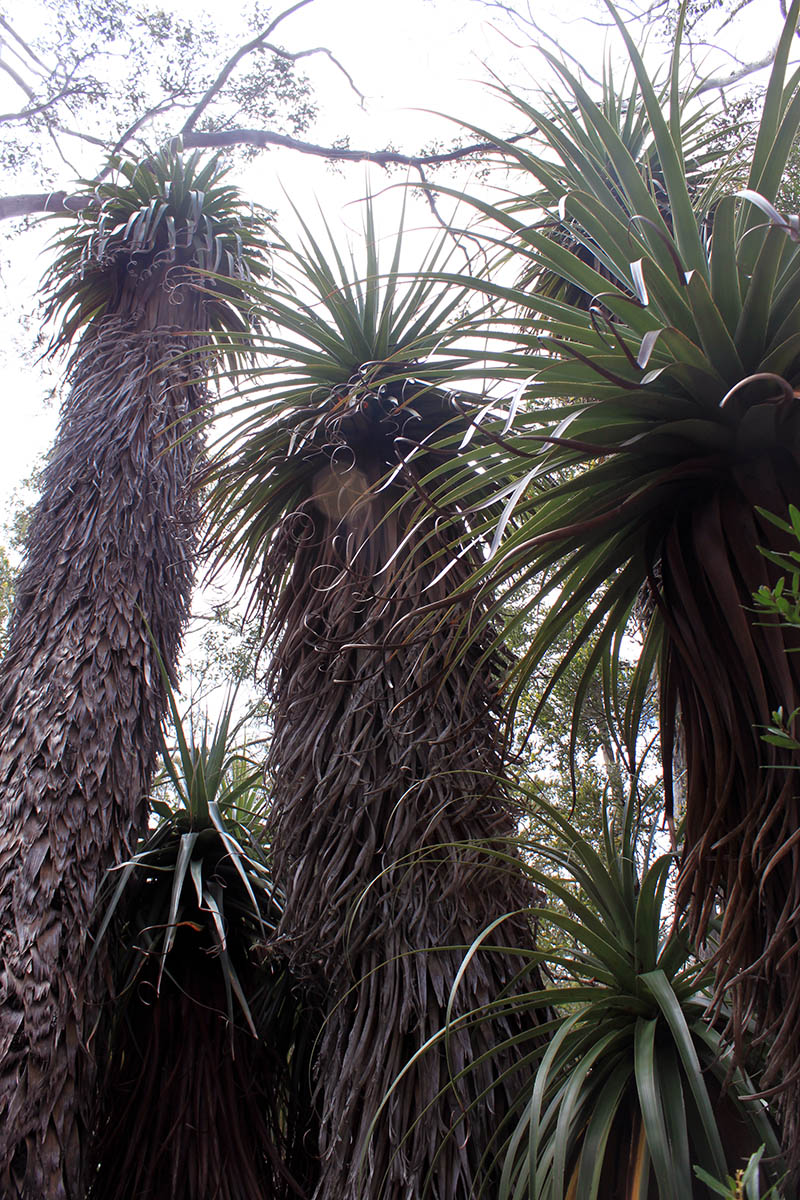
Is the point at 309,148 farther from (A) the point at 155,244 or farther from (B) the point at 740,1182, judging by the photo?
(B) the point at 740,1182

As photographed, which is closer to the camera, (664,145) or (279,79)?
(664,145)

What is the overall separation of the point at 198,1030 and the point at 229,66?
7.91 meters

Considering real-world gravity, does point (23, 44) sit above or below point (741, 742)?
above

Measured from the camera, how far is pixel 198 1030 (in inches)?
113

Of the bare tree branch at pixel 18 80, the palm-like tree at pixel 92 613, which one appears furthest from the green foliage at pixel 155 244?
the bare tree branch at pixel 18 80

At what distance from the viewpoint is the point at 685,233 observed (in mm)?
1576

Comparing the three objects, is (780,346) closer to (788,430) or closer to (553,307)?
(788,430)

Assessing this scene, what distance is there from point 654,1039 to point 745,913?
0.60 metres

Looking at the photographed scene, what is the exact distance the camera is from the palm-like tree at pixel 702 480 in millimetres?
1415

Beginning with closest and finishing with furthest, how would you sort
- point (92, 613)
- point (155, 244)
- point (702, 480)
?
1. point (702, 480)
2. point (92, 613)
3. point (155, 244)

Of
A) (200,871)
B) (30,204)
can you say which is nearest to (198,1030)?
(200,871)

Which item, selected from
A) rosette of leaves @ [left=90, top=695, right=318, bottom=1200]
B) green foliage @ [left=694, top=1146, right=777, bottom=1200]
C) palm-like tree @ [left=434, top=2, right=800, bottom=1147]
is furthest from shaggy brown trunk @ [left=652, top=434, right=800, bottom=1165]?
rosette of leaves @ [left=90, top=695, right=318, bottom=1200]

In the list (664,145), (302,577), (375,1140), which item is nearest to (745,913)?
(375,1140)

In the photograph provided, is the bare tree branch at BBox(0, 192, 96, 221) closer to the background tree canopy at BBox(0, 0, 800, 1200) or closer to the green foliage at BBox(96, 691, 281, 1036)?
the background tree canopy at BBox(0, 0, 800, 1200)
